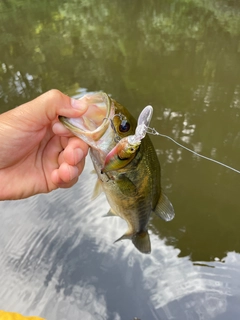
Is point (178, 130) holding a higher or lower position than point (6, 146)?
lower

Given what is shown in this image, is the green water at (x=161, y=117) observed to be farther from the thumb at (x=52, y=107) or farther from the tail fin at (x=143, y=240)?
the thumb at (x=52, y=107)

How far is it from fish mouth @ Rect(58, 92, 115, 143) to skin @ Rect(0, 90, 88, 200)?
0.12 ft

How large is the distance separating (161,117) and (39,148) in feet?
9.58

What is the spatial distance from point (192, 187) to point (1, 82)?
4.28 meters

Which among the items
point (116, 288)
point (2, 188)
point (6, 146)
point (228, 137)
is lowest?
point (116, 288)

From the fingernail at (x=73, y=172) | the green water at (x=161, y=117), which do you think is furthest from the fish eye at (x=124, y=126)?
the green water at (x=161, y=117)

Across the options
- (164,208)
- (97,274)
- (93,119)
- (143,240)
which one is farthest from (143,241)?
(97,274)

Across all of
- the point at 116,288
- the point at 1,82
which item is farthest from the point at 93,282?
the point at 1,82

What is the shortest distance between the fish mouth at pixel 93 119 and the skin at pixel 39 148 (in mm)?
35

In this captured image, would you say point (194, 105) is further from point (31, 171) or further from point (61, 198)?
point (31, 171)

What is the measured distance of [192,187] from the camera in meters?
3.52

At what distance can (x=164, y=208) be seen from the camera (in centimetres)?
179

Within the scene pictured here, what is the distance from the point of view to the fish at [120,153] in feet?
4.59

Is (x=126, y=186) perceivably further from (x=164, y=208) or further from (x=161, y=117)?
(x=161, y=117)
